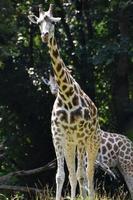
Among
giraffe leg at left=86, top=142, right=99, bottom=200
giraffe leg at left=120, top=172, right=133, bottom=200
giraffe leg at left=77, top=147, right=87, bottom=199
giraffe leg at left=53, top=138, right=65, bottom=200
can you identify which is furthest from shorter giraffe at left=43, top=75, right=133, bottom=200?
giraffe leg at left=53, top=138, right=65, bottom=200

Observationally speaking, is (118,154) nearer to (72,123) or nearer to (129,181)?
(129,181)

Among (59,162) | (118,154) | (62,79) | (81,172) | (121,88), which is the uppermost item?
(62,79)

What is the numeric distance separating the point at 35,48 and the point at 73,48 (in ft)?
3.13

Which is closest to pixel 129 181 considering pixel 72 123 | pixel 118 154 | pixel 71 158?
pixel 118 154

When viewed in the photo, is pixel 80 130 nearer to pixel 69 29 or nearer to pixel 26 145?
pixel 26 145

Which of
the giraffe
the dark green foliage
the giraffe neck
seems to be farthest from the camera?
the dark green foliage

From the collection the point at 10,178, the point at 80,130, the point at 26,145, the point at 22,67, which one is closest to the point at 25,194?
the point at 10,178

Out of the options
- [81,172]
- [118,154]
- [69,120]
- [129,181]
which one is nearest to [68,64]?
[118,154]

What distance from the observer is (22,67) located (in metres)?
14.9

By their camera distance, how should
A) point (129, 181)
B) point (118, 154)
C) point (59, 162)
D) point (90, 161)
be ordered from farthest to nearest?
point (118, 154) < point (129, 181) < point (90, 161) < point (59, 162)

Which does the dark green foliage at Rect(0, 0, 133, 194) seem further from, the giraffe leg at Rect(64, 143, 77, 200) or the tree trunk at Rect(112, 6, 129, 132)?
the giraffe leg at Rect(64, 143, 77, 200)

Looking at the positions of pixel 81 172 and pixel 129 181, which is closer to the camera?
pixel 81 172

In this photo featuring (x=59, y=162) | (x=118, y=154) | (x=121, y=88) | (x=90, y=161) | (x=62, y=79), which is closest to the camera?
(x=62, y=79)

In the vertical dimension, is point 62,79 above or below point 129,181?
above
